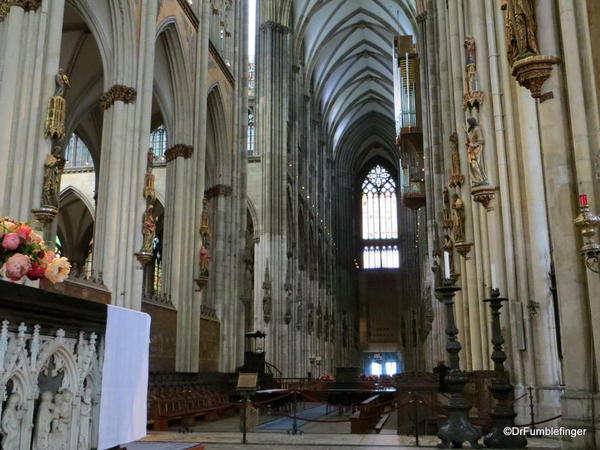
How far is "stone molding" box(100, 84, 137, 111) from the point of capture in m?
16.2

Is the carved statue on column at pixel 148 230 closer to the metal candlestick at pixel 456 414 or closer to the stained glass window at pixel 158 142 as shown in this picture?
the metal candlestick at pixel 456 414

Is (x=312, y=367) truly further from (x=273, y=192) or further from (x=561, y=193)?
(x=561, y=193)

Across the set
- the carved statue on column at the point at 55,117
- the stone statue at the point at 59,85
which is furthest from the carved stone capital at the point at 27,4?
the carved statue on column at the point at 55,117

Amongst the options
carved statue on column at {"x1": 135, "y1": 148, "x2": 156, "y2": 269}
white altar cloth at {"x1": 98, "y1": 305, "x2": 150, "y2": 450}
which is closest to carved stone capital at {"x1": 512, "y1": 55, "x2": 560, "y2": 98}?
white altar cloth at {"x1": 98, "y1": 305, "x2": 150, "y2": 450}

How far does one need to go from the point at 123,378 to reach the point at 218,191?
1924 cm

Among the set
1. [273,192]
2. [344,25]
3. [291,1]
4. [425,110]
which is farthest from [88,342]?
[344,25]

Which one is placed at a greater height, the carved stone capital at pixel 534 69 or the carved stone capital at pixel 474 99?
the carved stone capital at pixel 474 99

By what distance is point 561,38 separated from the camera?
7910 millimetres

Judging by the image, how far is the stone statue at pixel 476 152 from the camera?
1195 cm

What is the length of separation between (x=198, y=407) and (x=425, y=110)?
16.5 m

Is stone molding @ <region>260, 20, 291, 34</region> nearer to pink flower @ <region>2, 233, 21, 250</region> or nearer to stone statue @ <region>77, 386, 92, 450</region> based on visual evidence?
pink flower @ <region>2, 233, 21, 250</region>

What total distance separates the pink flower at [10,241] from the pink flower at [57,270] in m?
0.40

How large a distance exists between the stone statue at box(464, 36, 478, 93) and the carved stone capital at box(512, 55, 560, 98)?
5.03 metres

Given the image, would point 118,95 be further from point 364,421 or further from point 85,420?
point 85,420
